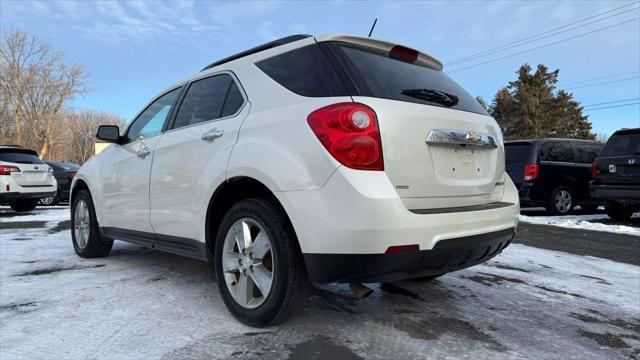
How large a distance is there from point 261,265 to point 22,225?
22.4ft

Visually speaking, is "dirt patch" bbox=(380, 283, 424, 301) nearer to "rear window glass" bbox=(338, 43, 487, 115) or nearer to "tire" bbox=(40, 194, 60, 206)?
"rear window glass" bbox=(338, 43, 487, 115)

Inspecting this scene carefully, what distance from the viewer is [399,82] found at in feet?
8.93

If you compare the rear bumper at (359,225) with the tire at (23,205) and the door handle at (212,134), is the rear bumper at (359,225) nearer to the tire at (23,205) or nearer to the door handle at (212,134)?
the door handle at (212,134)

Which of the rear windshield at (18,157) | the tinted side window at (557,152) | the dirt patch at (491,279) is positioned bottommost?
the dirt patch at (491,279)

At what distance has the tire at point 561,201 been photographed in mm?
9695

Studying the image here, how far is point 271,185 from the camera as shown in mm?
2492

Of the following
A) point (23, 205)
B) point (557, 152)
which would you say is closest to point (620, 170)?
point (557, 152)

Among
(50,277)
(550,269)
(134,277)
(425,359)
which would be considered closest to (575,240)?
(550,269)

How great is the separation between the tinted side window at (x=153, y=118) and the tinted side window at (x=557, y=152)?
8157 millimetres

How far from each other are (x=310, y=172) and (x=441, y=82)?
4.45 ft

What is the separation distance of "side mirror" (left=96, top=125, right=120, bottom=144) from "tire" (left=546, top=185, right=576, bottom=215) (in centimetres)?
858

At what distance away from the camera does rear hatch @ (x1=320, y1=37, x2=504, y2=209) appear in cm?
239

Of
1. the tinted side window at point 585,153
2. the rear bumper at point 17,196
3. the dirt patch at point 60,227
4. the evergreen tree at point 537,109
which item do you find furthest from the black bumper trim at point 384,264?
the evergreen tree at point 537,109

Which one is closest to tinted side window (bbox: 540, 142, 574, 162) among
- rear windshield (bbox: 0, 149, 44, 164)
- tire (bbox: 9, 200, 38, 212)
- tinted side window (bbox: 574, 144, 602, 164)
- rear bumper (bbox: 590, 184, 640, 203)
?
tinted side window (bbox: 574, 144, 602, 164)
